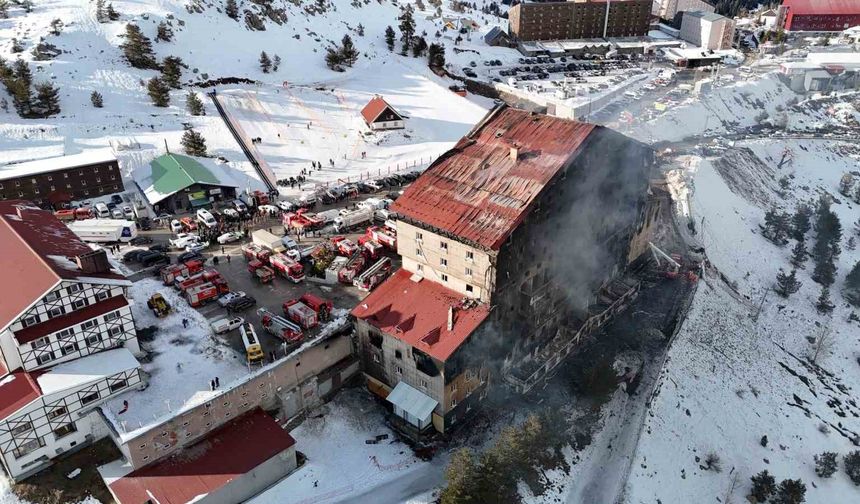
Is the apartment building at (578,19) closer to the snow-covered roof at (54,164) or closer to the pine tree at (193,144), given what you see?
the pine tree at (193,144)

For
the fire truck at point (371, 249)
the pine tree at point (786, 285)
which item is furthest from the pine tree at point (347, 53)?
the pine tree at point (786, 285)

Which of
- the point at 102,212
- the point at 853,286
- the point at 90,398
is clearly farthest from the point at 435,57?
the point at 90,398

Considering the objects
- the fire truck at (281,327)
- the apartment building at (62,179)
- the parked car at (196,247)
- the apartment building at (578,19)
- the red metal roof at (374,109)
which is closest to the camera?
the fire truck at (281,327)

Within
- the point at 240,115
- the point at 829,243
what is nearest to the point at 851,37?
the point at 829,243

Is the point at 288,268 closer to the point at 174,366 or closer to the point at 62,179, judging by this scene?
the point at 174,366

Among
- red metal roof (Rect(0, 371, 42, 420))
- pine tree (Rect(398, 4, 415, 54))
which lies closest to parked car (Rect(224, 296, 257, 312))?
red metal roof (Rect(0, 371, 42, 420))

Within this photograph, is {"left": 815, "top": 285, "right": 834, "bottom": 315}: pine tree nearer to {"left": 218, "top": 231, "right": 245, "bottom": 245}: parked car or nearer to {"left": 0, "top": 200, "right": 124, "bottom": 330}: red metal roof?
{"left": 218, "top": 231, "right": 245, "bottom": 245}: parked car
